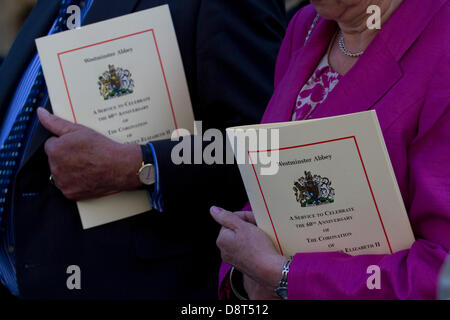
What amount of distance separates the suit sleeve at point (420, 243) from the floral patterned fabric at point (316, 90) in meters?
0.30

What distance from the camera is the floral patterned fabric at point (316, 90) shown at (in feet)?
4.39

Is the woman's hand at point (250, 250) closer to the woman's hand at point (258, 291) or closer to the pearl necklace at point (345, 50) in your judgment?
the woman's hand at point (258, 291)

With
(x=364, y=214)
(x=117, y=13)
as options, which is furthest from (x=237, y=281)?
(x=117, y=13)

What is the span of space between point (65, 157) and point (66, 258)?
298 millimetres

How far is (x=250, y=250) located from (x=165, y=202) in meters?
0.46

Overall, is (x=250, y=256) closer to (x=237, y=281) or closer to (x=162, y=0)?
(x=237, y=281)

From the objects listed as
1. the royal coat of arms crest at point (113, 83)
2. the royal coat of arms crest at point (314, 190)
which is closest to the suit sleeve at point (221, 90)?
the royal coat of arms crest at point (113, 83)

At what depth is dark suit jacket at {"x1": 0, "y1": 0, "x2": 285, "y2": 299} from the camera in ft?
5.33

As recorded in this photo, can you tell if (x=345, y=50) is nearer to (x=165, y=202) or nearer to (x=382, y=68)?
(x=382, y=68)

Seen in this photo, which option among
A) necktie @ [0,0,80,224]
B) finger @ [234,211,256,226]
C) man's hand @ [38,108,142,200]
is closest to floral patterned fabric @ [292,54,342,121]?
finger @ [234,211,256,226]

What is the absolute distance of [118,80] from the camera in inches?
61.6

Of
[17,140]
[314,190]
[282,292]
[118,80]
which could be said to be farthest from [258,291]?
[17,140]

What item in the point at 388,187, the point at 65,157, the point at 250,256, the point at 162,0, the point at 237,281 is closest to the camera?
the point at 388,187
